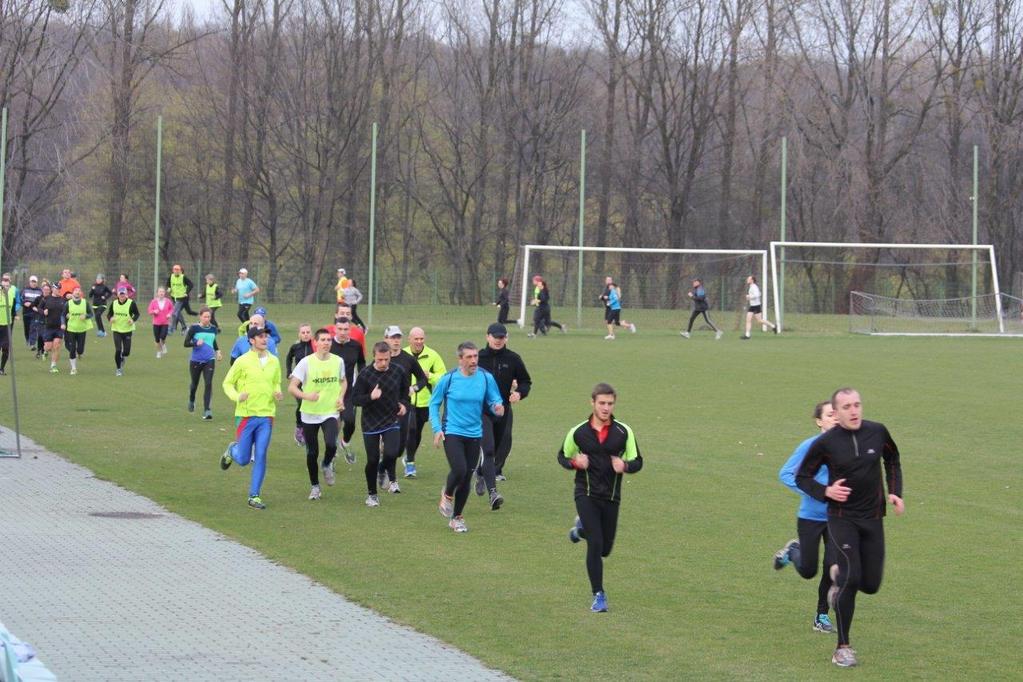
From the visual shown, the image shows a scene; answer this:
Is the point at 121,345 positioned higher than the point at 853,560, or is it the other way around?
the point at 121,345

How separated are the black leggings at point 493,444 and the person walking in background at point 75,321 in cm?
1622

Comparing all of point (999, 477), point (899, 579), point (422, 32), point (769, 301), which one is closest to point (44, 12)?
point (422, 32)

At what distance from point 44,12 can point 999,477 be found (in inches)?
1718

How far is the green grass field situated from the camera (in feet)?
30.2

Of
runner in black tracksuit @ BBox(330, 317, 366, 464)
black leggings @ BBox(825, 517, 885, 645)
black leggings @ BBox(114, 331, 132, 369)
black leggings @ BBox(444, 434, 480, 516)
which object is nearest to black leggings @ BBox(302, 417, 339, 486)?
runner in black tracksuit @ BBox(330, 317, 366, 464)

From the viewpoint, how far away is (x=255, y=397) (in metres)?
14.1

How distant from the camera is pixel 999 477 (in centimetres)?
1684

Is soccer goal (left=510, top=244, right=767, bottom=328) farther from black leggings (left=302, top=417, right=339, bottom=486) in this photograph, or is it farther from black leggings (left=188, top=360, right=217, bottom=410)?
black leggings (left=302, top=417, right=339, bottom=486)

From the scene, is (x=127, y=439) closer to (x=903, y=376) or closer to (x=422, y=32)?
(x=903, y=376)

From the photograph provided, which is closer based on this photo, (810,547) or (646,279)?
(810,547)

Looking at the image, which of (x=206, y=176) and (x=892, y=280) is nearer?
(x=892, y=280)

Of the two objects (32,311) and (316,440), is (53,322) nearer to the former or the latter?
(32,311)

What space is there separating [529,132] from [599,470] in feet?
196

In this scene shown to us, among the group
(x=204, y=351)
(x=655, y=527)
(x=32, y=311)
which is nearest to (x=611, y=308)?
(x=32, y=311)
